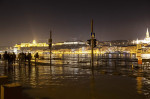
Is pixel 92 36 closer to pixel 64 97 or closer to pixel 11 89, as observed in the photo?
pixel 64 97

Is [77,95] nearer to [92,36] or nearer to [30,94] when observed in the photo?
[30,94]

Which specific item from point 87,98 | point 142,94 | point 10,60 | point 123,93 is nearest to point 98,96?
point 87,98

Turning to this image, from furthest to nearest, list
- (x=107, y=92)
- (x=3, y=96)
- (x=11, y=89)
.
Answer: (x=107, y=92)
(x=11, y=89)
(x=3, y=96)

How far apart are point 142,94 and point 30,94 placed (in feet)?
16.4

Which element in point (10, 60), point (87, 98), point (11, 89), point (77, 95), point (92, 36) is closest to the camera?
point (11, 89)

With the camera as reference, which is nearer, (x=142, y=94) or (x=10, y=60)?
(x=142, y=94)

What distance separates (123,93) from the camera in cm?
912

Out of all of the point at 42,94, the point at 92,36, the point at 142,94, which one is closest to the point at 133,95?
the point at 142,94

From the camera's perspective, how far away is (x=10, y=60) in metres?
28.5

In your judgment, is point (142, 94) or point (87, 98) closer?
point (87, 98)

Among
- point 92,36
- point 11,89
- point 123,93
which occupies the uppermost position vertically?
point 92,36

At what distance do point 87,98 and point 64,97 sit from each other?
3.17ft

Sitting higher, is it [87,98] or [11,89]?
[11,89]

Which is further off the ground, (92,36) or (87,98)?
(92,36)
